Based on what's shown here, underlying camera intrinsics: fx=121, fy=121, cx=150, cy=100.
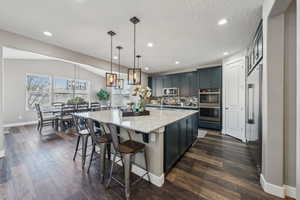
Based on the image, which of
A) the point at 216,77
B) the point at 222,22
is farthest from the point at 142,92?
the point at 216,77

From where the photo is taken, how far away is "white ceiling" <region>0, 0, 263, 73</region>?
6.08 ft

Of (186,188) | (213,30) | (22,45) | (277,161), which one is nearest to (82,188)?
(186,188)

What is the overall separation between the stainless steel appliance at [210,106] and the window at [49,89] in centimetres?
687

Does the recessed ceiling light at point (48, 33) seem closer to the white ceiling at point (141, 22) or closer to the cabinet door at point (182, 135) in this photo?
the white ceiling at point (141, 22)

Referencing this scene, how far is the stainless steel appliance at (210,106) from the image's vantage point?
4.52 metres

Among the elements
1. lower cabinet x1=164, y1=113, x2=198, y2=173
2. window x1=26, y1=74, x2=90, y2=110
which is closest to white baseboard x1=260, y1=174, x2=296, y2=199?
lower cabinet x1=164, y1=113, x2=198, y2=173

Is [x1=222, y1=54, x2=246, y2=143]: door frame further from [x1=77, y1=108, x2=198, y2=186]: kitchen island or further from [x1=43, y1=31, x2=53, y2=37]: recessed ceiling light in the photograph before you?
[x1=43, y1=31, x2=53, y2=37]: recessed ceiling light

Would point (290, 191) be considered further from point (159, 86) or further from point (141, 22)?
point (159, 86)

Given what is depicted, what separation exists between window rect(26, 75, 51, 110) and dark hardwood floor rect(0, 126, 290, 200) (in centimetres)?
387

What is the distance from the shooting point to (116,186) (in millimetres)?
1758

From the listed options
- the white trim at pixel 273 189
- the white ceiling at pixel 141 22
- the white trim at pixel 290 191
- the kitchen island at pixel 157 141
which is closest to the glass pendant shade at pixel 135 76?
the white ceiling at pixel 141 22

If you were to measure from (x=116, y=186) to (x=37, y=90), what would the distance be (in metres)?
6.82

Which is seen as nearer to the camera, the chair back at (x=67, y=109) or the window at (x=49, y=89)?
the chair back at (x=67, y=109)

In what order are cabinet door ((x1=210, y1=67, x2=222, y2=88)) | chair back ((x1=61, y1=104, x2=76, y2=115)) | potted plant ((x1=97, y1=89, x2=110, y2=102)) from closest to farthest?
cabinet door ((x1=210, y1=67, x2=222, y2=88)) → chair back ((x1=61, y1=104, x2=76, y2=115)) → potted plant ((x1=97, y1=89, x2=110, y2=102))
